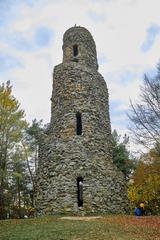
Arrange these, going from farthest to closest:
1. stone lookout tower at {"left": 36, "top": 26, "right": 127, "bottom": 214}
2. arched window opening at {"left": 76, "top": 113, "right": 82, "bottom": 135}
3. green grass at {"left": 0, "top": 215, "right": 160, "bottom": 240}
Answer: arched window opening at {"left": 76, "top": 113, "right": 82, "bottom": 135}, stone lookout tower at {"left": 36, "top": 26, "right": 127, "bottom": 214}, green grass at {"left": 0, "top": 215, "right": 160, "bottom": 240}

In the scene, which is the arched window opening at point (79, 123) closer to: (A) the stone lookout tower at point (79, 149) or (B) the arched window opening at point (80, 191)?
(A) the stone lookout tower at point (79, 149)

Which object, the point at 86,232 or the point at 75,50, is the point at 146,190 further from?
the point at 86,232

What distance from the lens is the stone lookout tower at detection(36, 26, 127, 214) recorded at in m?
17.4

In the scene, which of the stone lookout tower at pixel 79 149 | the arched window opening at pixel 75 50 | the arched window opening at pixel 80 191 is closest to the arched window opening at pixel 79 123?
the stone lookout tower at pixel 79 149

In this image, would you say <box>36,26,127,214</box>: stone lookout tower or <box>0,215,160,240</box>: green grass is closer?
<box>0,215,160,240</box>: green grass

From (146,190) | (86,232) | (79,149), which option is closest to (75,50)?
(79,149)

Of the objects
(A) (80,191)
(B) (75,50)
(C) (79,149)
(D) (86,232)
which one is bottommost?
(D) (86,232)

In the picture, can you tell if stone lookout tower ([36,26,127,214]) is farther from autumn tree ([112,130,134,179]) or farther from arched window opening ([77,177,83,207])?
autumn tree ([112,130,134,179])

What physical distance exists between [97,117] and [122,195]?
505 cm

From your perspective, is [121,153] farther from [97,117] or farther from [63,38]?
[63,38]

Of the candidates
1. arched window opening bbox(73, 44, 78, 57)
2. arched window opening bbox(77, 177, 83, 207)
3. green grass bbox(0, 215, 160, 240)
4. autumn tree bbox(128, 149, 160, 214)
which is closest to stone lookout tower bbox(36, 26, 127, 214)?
Result: arched window opening bbox(77, 177, 83, 207)

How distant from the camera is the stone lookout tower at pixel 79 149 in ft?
57.2

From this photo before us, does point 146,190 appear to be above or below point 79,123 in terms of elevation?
below

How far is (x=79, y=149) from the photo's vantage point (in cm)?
1841
